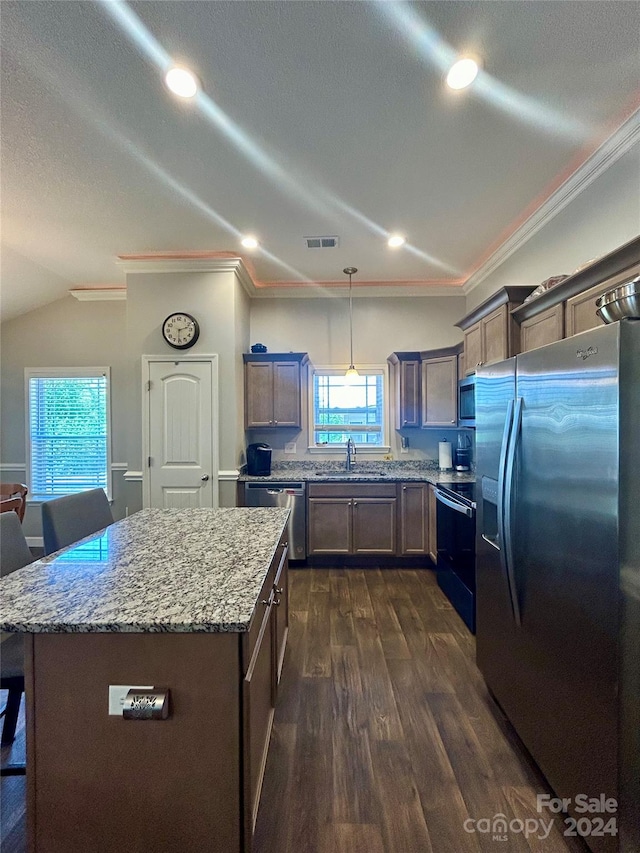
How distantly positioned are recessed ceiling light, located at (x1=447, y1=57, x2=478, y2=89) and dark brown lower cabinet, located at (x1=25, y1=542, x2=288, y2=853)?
97.1 inches

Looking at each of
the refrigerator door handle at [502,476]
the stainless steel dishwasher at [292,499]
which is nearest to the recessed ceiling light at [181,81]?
the refrigerator door handle at [502,476]

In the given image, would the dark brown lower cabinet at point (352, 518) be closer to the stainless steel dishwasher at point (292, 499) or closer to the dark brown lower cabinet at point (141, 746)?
the stainless steel dishwasher at point (292, 499)

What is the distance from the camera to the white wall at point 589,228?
2.03 metres

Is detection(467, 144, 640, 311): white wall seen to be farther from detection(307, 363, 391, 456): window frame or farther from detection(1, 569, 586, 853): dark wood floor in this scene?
detection(1, 569, 586, 853): dark wood floor

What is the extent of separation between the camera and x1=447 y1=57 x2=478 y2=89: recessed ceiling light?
1.64m

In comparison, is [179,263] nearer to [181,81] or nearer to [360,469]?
[181,81]

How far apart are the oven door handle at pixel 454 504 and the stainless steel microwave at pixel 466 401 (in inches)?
28.1

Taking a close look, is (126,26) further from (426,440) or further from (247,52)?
(426,440)

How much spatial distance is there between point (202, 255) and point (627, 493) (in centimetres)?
373

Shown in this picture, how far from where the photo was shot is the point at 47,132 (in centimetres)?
206

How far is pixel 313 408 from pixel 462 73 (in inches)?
128

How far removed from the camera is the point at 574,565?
129 cm

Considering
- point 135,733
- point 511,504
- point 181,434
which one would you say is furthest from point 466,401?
point 135,733

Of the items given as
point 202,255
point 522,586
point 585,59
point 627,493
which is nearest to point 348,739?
point 522,586
